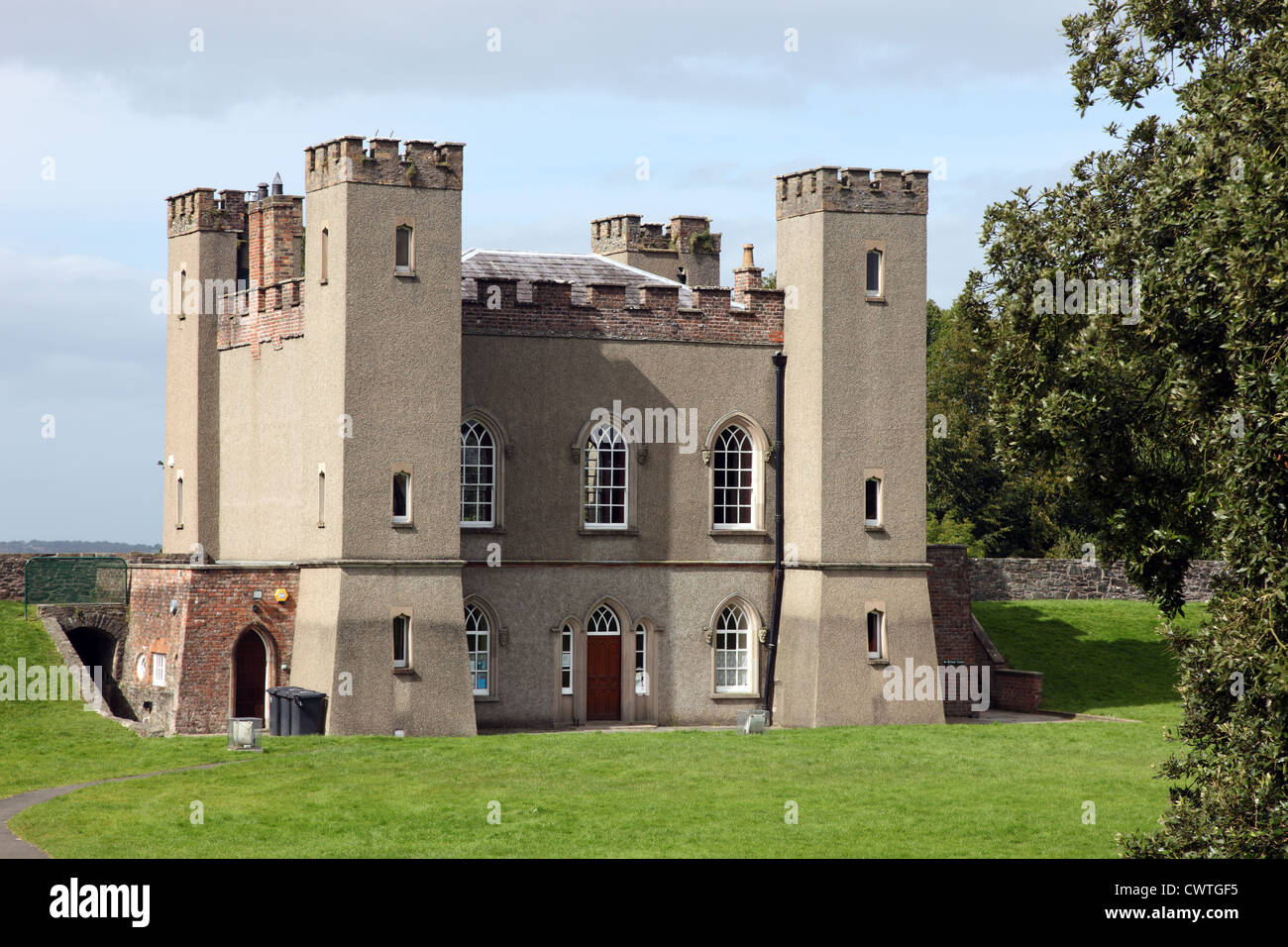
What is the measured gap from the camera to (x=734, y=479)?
3691 centimetres

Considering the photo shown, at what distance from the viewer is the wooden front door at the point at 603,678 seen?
35.7 m

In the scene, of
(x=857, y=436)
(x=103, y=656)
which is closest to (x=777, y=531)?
(x=857, y=436)

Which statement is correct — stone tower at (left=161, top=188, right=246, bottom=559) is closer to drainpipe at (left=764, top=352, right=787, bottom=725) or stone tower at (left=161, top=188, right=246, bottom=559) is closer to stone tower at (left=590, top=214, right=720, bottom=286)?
stone tower at (left=590, top=214, right=720, bottom=286)

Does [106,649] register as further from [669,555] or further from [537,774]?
[537,774]

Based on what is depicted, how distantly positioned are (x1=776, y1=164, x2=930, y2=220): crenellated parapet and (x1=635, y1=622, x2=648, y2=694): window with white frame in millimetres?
9160

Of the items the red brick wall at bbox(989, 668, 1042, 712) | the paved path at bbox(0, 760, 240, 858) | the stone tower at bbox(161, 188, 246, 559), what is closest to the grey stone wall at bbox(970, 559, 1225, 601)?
the red brick wall at bbox(989, 668, 1042, 712)

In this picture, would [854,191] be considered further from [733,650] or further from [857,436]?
[733,650]

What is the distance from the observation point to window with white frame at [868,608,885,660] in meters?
35.4

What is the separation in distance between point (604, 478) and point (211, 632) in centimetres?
848

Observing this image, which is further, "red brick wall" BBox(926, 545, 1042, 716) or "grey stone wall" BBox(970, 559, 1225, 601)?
"grey stone wall" BBox(970, 559, 1225, 601)

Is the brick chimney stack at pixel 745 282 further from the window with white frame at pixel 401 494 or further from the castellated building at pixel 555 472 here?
the window with white frame at pixel 401 494

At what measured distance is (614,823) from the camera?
2239cm
